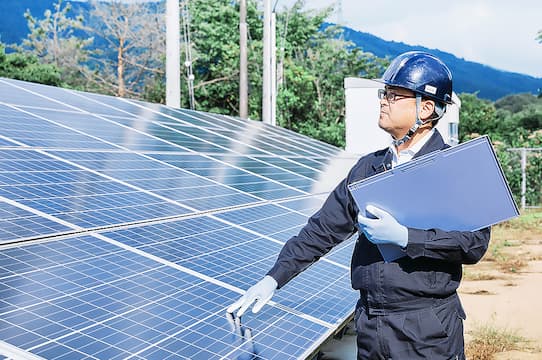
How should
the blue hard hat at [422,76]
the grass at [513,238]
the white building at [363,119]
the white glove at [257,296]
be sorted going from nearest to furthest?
the blue hard hat at [422,76] < the white glove at [257,296] < the grass at [513,238] < the white building at [363,119]

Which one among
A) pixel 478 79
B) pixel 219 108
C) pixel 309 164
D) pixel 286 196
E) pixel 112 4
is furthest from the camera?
pixel 478 79

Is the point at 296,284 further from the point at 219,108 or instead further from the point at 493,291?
the point at 219,108

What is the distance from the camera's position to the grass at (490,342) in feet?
27.5

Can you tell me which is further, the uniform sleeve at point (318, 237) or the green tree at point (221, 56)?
the green tree at point (221, 56)

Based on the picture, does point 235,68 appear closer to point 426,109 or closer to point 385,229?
point 426,109

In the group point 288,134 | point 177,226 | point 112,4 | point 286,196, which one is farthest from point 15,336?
point 112,4

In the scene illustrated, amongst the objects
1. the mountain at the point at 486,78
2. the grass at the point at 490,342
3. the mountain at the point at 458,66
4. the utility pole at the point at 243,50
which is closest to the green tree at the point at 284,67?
the utility pole at the point at 243,50

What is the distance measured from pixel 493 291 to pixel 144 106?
663cm

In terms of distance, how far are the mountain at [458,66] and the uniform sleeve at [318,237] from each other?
226 feet

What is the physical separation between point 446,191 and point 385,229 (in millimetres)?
332

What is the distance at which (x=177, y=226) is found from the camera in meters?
5.02

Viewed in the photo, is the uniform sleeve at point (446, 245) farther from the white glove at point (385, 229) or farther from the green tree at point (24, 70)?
the green tree at point (24, 70)

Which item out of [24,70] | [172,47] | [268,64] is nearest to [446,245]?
[172,47]

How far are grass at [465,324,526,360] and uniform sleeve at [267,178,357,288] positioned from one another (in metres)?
5.31
